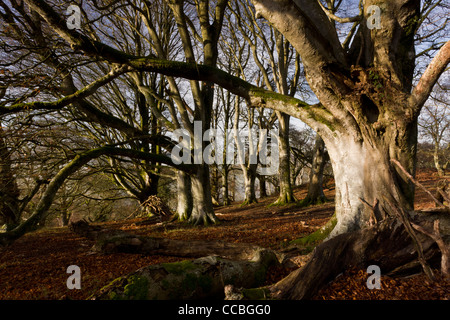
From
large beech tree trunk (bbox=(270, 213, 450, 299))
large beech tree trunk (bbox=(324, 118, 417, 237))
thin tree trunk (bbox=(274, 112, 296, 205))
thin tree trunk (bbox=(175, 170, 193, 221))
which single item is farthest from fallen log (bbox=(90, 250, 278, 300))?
thin tree trunk (bbox=(274, 112, 296, 205))

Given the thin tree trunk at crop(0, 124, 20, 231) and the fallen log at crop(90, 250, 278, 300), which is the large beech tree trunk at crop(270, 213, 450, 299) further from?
the thin tree trunk at crop(0, 124, 20, 231)

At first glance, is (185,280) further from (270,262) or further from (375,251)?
(375,251)

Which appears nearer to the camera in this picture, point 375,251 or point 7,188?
point 375,251

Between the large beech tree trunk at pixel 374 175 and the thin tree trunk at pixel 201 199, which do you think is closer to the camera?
the large beech tree trunk at pixel 374 175

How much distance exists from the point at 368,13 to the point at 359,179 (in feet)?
8.58

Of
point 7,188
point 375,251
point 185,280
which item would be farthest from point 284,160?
point 7,188

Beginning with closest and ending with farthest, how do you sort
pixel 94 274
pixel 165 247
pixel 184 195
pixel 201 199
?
pixel 94 274, pixel 165 247, pixel 201 199, pixel 184 195

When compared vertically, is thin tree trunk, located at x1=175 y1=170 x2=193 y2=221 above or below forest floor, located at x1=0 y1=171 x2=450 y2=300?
above

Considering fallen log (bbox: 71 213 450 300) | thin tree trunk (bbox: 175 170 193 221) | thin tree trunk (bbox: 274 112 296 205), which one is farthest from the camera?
thin tree trunk (bbox: 274 112 296 205)

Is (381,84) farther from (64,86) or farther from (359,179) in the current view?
(64,86)

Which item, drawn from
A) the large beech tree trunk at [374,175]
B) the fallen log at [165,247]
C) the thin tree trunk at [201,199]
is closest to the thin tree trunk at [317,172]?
the thin tree trunk at [201,199]

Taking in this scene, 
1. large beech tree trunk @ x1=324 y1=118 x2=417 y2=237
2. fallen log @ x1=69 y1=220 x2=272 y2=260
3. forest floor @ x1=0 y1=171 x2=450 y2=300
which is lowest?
forest floor @ x1=0 y1=171 x2=450 y2=300

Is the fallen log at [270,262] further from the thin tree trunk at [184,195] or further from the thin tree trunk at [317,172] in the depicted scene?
the thin tree trunk at [317,172]

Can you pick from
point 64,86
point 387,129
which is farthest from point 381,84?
point 64,86
